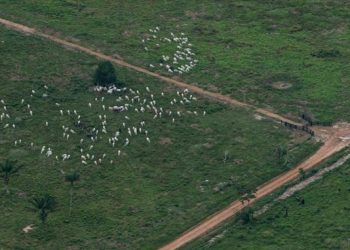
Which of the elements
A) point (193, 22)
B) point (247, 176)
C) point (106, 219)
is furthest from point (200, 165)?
point (193, 22)

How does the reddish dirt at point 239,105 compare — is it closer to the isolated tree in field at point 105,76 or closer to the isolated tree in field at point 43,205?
the isolated tree in field at point 105,76

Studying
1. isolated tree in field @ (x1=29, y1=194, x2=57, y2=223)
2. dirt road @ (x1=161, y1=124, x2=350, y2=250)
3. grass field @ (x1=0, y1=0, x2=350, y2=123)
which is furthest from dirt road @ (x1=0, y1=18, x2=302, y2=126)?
isolated tree in field @ (x1=29, y1=194, x2=57, y2=223)

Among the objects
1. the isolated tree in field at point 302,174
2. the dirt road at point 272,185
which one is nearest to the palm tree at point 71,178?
the dirt road at point 272,185

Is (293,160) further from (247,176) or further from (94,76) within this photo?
(94,76)

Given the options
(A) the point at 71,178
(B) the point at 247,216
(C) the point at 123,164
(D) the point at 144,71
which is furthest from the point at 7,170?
(D) the point at 144,71

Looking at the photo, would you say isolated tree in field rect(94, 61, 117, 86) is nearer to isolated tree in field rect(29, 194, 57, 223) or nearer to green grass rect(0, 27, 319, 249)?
green grass rect(0, 27, 319, 249)

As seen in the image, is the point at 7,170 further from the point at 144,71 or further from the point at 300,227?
the point at 300,227

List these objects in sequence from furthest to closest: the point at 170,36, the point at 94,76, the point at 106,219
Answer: the point at 170,36
the point at 94,76
the point at 106,219
